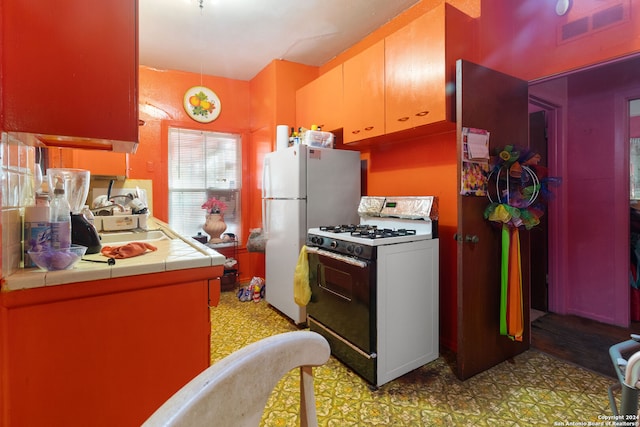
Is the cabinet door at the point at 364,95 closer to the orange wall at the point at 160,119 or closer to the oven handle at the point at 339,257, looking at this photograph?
the oven handle at the point at 339,257

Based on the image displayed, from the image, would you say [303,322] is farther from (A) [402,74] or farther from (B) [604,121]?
(B) [604,121]

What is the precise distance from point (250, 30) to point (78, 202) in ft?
7.23

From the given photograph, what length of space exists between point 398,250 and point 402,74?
124cm

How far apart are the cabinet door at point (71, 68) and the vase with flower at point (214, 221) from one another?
2714 mm

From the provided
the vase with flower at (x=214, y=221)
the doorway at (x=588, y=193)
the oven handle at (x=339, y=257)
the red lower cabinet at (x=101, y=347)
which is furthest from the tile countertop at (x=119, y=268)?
the doorway at (x=588, y=193)

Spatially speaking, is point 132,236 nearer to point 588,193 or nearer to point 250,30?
point 250,30

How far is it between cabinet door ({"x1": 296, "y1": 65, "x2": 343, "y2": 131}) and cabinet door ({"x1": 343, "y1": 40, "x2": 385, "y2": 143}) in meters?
0.12

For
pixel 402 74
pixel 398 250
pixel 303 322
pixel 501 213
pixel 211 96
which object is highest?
pixel 211 96

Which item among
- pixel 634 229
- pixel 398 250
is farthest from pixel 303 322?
pixel 634 229

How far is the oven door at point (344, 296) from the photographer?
1.82 m

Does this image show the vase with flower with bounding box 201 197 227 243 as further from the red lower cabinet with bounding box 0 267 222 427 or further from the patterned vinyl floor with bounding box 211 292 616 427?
the red lower cabinet with bounding box 0 267 222 427

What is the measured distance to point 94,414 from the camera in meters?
0.99

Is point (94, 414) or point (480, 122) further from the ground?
point (480, 122)

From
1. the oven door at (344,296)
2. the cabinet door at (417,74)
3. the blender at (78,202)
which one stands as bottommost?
the oven door at (344,296)
